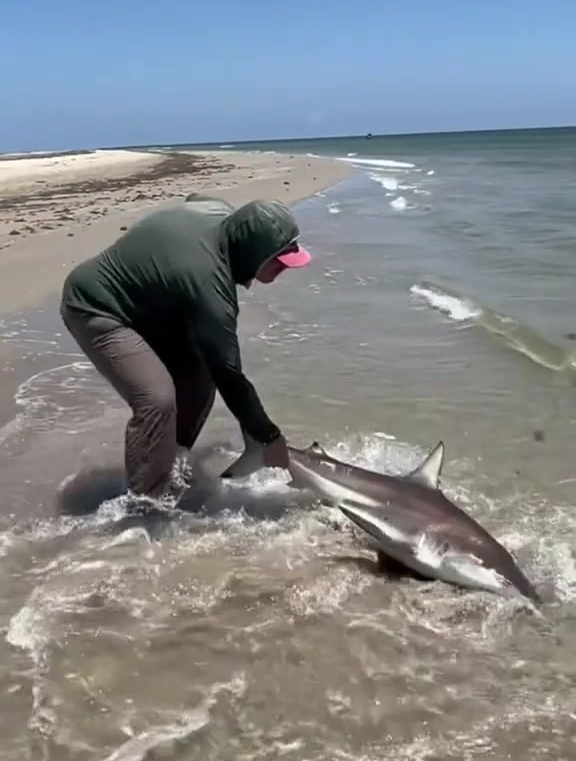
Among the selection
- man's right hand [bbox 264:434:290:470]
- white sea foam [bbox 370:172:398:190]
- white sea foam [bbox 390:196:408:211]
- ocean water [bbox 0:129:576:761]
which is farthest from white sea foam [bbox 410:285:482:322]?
white sea foam [bbox 370:172:398:190]

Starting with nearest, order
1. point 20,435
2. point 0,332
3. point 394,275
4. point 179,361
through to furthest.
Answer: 1. point 179,361
2. point 20,435
3. point 0,332
4. point 394,275

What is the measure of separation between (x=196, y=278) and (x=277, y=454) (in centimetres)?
110

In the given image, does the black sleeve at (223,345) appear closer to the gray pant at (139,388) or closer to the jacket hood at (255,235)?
the jacket hood at (255,235)

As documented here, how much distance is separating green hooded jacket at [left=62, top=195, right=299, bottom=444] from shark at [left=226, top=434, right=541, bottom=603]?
0.42 metres

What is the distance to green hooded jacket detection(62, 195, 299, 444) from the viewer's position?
4.45 metres

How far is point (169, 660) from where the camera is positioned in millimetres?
3785

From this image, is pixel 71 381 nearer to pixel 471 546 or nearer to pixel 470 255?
pixel 471 546

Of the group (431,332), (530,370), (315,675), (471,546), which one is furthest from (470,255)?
(315,675)

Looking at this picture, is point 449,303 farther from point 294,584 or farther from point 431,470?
point 294,584

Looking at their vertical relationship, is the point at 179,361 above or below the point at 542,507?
above

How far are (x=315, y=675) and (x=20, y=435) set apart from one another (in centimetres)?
366

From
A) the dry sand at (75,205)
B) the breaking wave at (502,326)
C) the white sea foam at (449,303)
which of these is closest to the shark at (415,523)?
the breaking wave at (502,326)

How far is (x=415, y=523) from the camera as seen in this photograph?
4.53 meters

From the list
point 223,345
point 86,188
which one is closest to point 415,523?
point 223,345
